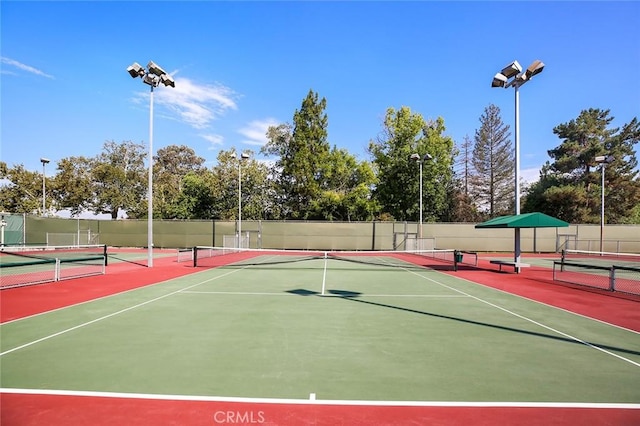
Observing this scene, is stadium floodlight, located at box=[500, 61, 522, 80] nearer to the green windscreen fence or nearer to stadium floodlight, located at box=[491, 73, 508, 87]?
stadium floodlight, located at box=[491, 73, 508, 87]

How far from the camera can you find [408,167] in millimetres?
48250

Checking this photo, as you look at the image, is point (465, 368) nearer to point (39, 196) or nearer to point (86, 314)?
point (86, 314)

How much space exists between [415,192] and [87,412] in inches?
1836

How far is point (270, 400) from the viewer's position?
480cm

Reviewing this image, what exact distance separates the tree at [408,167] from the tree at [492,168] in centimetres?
1486

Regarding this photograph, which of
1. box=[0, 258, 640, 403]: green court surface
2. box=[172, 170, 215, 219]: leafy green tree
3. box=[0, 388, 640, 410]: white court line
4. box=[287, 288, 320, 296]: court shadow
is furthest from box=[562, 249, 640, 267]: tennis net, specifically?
box=[172, 170, 215, 219]: leafy green tree

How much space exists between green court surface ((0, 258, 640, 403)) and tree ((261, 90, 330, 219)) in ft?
113

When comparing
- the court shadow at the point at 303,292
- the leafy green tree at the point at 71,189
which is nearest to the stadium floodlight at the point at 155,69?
the court shadow at the point at 303,292

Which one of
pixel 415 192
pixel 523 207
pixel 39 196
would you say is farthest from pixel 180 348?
pixel 523 207

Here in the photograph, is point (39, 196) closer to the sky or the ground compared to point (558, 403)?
closer to the sky

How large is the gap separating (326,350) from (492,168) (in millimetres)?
63544

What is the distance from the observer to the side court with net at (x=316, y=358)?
181 inches

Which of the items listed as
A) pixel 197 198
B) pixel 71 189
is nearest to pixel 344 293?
pixel 197 198

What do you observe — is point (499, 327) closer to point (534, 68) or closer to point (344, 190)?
point (534, 68)
